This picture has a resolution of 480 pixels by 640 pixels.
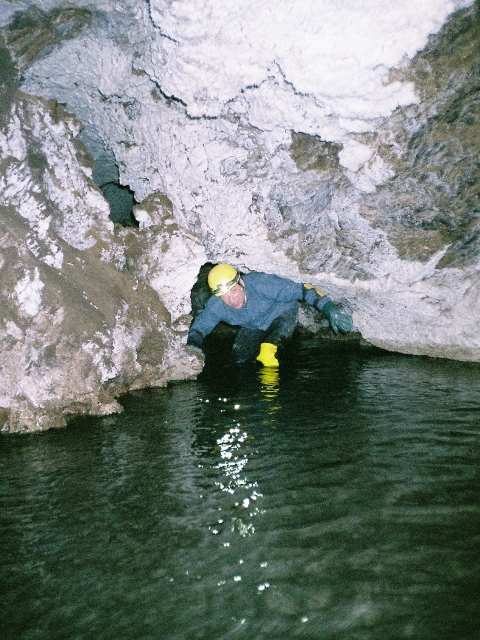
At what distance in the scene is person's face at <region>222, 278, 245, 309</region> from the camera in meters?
5.34

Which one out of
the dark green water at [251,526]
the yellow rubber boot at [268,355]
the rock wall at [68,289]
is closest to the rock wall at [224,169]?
the rock wall at [68,289]

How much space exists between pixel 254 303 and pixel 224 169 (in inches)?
85.6

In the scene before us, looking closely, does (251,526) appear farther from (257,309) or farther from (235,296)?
(257,309)

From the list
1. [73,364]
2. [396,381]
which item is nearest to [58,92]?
[73,364]

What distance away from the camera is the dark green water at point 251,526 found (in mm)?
1430

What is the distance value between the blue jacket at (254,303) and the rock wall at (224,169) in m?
0.29

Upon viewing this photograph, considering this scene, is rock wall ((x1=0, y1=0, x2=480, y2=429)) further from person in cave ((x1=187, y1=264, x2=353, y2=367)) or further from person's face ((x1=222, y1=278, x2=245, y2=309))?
person's face ((x1=222, y1=278, x2=245, y2=309))

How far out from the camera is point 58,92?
14.5 feet

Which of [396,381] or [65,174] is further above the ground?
[65,174]

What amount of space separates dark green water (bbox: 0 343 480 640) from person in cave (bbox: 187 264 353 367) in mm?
2164

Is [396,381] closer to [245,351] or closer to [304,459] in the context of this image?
[304,459]

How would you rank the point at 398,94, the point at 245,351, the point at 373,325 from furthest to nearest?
the point at 245,351 < the point at 373,325 < the point at 398,94

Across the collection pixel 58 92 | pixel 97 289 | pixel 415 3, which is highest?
pixel 58 92

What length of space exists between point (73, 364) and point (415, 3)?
13.1ft
